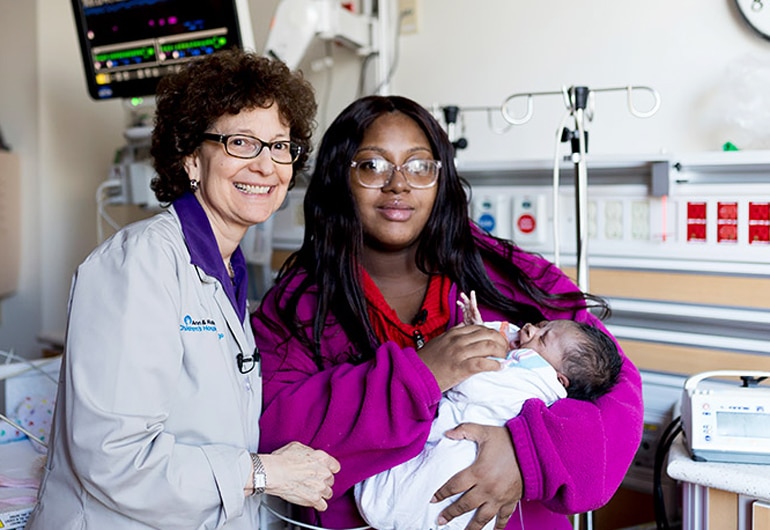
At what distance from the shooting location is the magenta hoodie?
1346 millimetres

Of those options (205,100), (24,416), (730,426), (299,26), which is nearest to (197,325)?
(205,100)

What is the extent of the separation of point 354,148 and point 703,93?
1.17 meters

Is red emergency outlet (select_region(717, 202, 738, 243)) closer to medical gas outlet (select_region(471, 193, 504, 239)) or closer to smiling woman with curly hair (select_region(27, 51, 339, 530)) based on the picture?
medical gas outlet (select_region(471, 193, 504, 239))

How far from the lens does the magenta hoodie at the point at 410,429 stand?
135 centimetres

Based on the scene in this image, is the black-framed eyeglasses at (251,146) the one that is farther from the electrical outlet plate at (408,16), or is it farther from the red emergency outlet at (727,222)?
the electrical outlet plate at (408,16)

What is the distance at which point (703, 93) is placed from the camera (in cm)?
223

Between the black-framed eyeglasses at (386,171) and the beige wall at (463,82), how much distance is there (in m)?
0.96

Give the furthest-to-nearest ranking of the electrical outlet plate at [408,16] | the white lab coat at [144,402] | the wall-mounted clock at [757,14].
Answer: the electrical outlet plate at [408,16], the wall-mounted clock at [757,14], the white lab coat at [144,402]

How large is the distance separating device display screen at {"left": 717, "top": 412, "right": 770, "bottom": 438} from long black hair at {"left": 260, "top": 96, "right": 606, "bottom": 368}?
0.35m

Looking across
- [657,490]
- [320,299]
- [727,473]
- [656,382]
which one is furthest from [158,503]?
[656,382]

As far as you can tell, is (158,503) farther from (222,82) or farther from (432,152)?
(432,152)

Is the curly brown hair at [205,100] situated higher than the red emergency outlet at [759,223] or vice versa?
the curly brown hair at [205,100]

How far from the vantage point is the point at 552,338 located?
1.50 m

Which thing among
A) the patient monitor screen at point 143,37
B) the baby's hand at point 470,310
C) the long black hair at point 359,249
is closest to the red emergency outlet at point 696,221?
the long black hair at point 359,249
